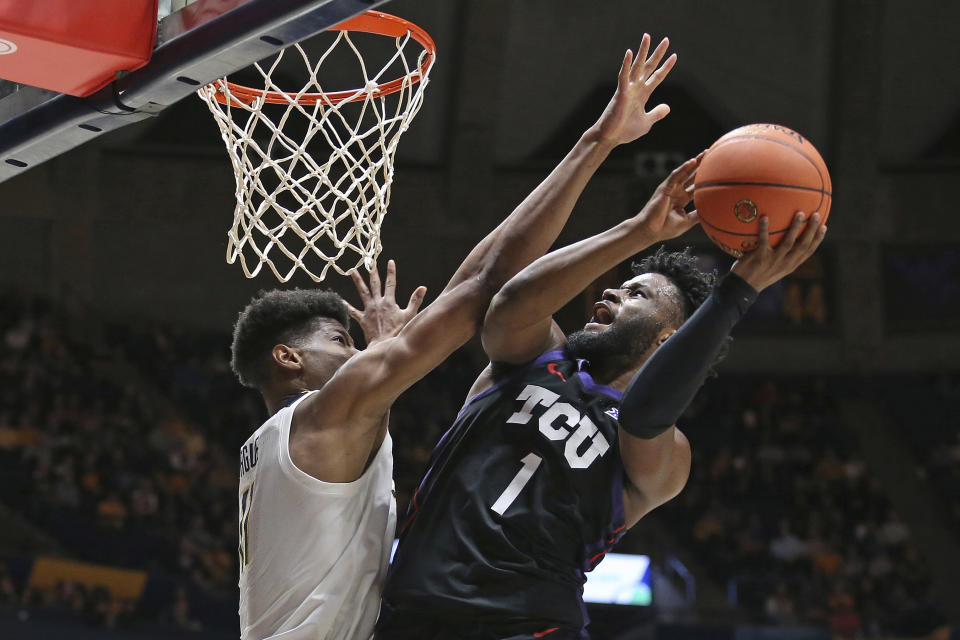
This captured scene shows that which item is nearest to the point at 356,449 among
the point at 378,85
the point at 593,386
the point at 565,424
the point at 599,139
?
the point at 565,424

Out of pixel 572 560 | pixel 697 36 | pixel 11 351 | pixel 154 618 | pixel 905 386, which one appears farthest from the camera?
pixel 905 386

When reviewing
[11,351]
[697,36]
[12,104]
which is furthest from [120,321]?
[12,104]

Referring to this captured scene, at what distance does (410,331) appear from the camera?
280 centimetres

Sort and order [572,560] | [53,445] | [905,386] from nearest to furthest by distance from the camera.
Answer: [572,560]
[53,445]
[905,386]

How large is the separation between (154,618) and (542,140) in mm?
8904

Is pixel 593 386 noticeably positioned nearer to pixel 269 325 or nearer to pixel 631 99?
pixel 631 99

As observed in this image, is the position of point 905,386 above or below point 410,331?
below

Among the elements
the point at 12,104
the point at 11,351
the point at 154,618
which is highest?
the point at 12,104

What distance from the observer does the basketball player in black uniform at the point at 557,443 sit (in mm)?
2455

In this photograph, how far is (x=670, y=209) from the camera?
101 inches

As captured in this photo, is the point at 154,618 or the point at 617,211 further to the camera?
the point at 617,211

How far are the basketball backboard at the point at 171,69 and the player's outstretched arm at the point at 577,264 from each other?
0.73m

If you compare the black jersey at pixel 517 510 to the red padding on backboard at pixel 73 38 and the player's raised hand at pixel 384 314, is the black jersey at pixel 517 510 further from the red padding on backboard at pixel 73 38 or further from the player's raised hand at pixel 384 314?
the red padding on backboard at pixel 73 38

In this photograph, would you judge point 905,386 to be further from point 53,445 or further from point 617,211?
point 53,445
